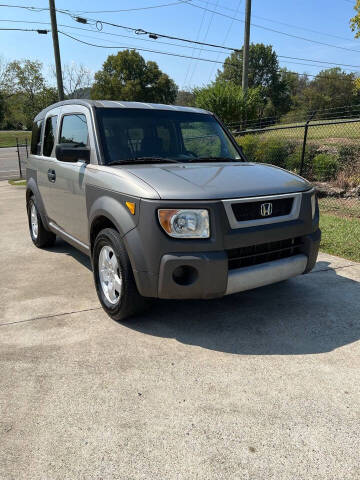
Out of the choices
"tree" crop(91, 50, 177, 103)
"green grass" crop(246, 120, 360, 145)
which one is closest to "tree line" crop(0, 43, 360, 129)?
"tree" crop(91, 50, 177, 103)

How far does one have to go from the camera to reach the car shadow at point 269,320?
10.1 ft

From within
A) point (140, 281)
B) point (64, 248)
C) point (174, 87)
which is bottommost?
point (64, 248)

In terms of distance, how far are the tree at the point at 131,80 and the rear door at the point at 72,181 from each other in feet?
204

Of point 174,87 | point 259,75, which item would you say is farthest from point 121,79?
point 259,75

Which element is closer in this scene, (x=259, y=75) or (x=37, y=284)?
(x=37, y=284)

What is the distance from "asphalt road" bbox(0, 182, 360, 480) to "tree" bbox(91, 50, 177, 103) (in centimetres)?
6386

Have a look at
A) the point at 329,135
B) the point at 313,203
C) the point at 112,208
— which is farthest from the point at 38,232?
the point at 329,135

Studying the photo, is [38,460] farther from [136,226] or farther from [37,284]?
[37,284]

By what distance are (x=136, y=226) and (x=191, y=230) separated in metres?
0.42

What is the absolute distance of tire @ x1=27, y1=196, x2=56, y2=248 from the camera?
5.66 m

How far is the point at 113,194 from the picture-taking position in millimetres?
3270

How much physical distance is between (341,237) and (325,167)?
4911 millimetres

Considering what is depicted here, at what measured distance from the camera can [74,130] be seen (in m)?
4.25

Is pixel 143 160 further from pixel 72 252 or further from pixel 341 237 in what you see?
pixel 341 237
